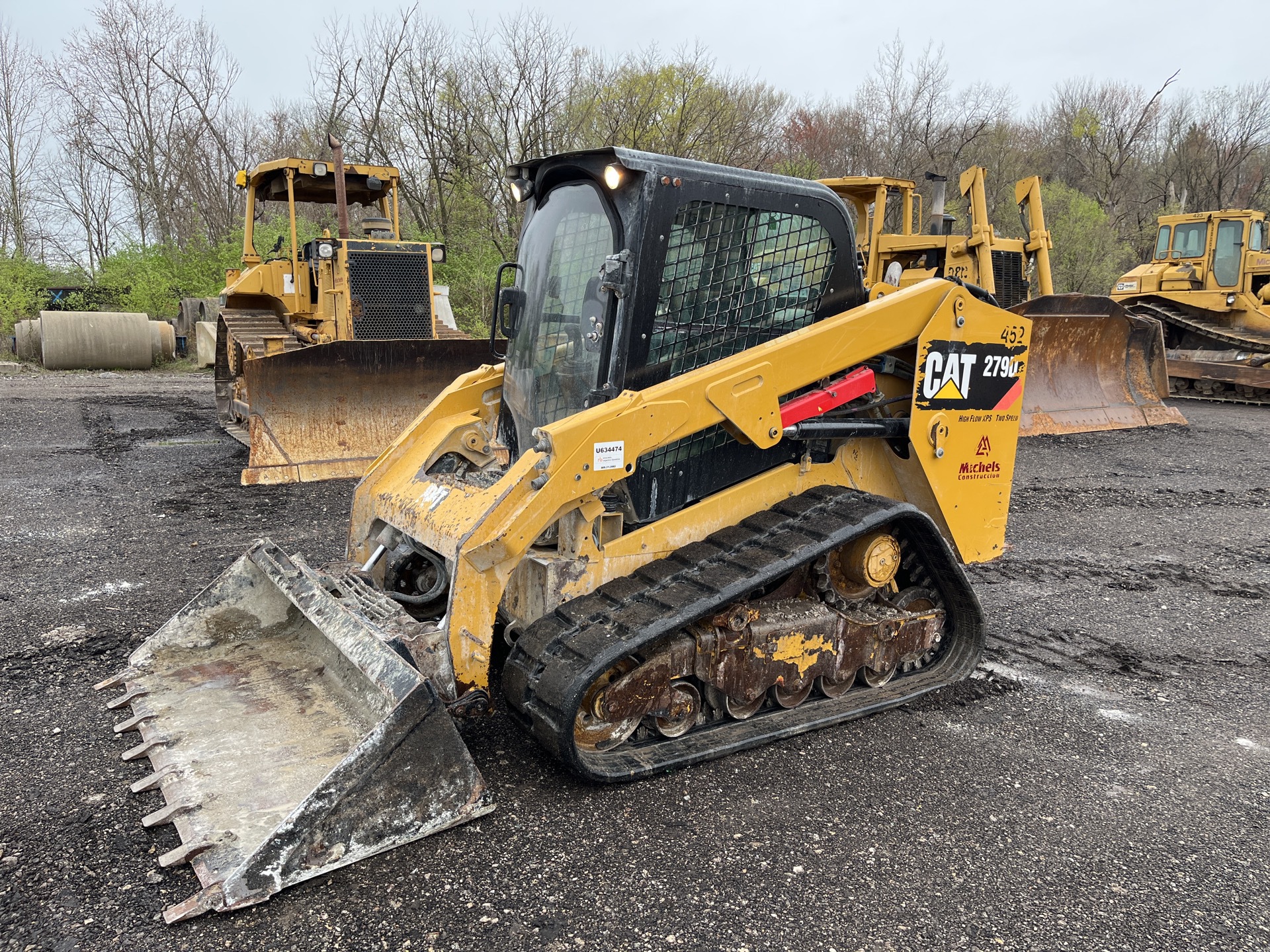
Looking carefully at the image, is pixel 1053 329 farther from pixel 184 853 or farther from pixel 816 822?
pixel 184 853

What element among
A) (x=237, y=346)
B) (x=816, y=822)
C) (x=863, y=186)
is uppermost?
(x=863, y=186)

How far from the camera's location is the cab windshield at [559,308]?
10.7 ft

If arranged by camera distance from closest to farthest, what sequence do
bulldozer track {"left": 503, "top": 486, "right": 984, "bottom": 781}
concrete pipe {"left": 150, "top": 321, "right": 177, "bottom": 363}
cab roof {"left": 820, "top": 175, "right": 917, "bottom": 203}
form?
bulldozer track {"left": 503, "top": 486, "right": 984, "bottom": 781} < cab roof {"left": 820, "top": 175, "right": 917, "bottom": 203} < concrete pipe {"left": 150, "top": 321, "right": 177, "bottom": 363}

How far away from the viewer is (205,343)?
17188 mm

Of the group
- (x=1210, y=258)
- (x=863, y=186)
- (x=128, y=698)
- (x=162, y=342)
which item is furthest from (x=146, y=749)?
(x=1210, y=258)

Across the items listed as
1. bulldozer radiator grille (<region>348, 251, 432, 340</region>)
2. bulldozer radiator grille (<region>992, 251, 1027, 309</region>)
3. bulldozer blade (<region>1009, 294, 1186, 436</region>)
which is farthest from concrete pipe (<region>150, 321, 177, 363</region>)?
bulldozer blade (<region>1009, 294, 1186, 436</region>)

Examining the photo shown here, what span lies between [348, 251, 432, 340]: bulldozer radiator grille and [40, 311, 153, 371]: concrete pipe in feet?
30.3

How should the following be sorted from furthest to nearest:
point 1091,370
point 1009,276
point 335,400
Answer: point 1009,276 < point 1091,370 < point 335,400

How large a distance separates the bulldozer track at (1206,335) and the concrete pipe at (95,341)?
17.3 m

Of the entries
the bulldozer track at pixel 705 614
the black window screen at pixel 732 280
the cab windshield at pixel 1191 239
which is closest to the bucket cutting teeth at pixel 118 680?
the bulldozer track at pixel 705 614

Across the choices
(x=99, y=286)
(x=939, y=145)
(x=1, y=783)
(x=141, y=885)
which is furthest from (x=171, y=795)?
(x=939, y=145)

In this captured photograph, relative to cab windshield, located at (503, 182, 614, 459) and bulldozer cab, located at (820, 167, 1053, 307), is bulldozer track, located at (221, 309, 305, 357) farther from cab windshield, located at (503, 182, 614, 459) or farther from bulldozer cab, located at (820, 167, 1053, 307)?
bulldozer cab, located at (820, 167, 1053, 307)

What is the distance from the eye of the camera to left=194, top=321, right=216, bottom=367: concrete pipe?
17.1 meters

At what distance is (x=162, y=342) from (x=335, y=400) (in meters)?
11.7
